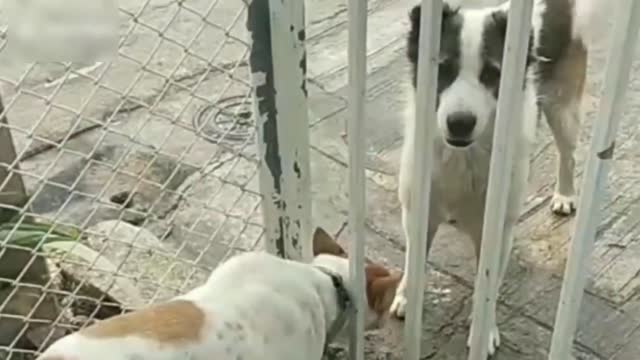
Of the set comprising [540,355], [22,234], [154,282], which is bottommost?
[540,355]

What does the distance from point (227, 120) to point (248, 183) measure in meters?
0.39

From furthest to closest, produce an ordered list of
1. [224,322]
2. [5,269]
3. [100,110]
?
1. [100,110]
2. [5,269]
3. [224,322]

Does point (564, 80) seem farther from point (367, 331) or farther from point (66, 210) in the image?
point (66, 210)

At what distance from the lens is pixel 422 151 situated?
202cm

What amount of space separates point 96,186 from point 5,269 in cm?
73

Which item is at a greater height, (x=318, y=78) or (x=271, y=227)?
(x=271, y=227)

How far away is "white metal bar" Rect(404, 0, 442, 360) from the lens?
188 cm

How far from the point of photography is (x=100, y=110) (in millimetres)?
3693

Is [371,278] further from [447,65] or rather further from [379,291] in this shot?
[447,65]

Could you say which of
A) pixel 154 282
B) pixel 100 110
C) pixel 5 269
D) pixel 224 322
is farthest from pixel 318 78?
pixel 224 322

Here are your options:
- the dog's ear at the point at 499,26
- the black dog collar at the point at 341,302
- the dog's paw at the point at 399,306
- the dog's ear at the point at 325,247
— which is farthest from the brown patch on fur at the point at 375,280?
the dog's ear at the point at 499,26

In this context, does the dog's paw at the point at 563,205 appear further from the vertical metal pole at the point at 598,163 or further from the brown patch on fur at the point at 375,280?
the vertical metal pole at the point at 598,163

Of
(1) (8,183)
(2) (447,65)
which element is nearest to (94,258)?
(1) (8,183)

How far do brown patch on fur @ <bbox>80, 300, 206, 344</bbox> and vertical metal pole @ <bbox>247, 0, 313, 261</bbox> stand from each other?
349 millimetres
